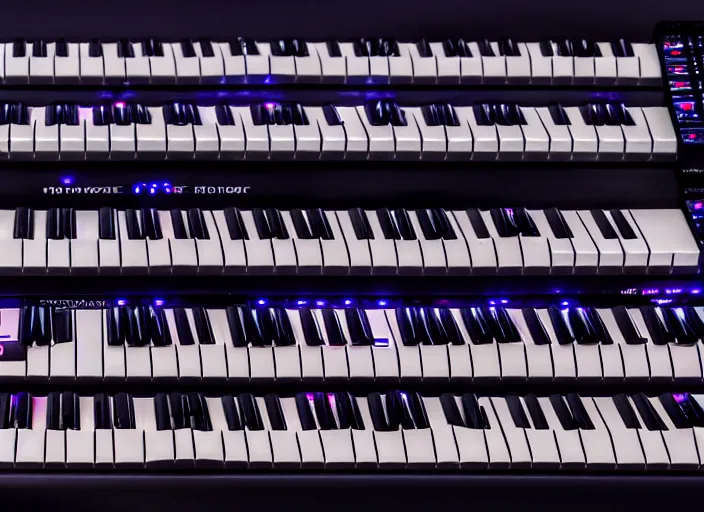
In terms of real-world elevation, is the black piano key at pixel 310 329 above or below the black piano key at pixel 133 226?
below

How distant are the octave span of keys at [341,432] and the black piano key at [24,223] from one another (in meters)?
0.43

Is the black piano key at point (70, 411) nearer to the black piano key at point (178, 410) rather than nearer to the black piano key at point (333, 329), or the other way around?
the black piano key at point (178, 410)

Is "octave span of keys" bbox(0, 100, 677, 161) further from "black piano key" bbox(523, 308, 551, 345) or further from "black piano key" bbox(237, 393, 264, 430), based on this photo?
"black piano key" bbox(237, 393, 264, 430)

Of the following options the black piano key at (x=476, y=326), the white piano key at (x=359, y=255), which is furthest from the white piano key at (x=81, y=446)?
the black piano key at (x=476, y=326)

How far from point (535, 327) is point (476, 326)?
164mm

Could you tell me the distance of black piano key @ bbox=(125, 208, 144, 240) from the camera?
279 cm

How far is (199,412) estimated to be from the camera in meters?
2.71

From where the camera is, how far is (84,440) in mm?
2617

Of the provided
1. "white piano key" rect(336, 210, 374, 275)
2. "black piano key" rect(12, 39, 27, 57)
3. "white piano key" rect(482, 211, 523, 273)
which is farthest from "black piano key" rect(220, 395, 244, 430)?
"black piano key" rect(12, 39, 27, 57)

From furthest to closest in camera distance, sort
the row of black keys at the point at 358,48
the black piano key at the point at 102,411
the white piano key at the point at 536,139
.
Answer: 1. the row of black keys at the point at 358,48
2. the white piano key at the point at 536,139
3. the black piano key at the point at 102,411

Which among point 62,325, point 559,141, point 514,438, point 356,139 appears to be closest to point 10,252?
Answer: point 62,325

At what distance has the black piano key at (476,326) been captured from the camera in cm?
280

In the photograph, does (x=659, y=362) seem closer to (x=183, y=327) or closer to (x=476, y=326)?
(x=476, y=326)

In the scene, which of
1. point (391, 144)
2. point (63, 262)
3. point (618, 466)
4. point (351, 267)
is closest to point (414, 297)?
point (351, 267)
